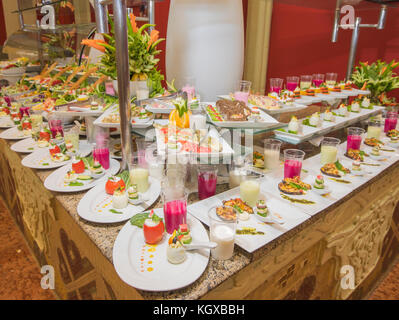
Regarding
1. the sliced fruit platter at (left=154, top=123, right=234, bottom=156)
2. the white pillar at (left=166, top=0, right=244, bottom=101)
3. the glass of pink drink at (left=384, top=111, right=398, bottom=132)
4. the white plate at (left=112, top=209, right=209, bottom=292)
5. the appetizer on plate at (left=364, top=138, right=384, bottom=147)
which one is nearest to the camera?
the white plate at (left=112, top=209, right=209, bottom=292)

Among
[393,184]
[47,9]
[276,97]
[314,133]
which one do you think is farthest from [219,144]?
[47,9]

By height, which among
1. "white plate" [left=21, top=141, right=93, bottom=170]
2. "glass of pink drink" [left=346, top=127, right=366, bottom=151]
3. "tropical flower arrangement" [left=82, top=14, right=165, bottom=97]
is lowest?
"white plate" [left=21, top=141, right=93, bottom=170]

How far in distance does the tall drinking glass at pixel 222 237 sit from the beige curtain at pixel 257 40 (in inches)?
146

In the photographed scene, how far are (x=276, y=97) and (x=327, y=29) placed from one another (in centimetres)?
270

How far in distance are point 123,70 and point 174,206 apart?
1.82ft

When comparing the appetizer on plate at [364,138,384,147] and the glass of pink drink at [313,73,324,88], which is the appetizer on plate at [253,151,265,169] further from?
the glass of pink drink at [313,73,324,88]

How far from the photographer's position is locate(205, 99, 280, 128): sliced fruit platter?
4.68ft

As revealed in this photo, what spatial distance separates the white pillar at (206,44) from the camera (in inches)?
77.5

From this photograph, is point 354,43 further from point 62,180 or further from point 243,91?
point 62,180

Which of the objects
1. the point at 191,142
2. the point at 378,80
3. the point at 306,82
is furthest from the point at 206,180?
the point at 378,80

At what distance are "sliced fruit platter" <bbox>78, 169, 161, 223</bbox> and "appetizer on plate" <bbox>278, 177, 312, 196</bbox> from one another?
0.56 metres

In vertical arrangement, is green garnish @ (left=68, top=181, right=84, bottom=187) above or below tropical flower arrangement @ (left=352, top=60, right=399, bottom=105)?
below

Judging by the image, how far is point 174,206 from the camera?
101cm

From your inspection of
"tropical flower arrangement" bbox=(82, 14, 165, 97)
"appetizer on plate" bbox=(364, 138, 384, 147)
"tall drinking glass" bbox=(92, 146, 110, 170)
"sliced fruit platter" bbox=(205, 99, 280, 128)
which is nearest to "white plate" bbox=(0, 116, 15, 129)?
"tropical flower arrangement" bbox=(82, 14, 165, 97)
